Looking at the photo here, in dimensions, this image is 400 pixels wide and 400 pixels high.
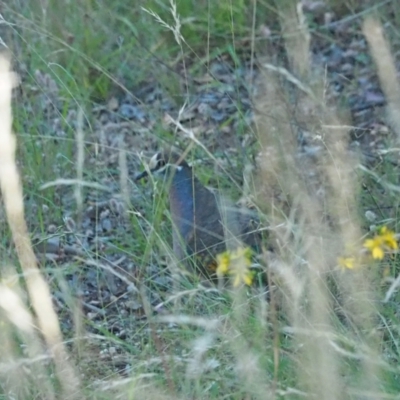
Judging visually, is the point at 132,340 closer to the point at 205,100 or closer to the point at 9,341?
the point at 9,341

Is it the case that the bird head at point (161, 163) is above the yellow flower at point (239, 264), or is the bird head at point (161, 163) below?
above

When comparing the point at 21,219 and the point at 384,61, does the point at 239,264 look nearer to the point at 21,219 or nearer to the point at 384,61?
the point at 21,219

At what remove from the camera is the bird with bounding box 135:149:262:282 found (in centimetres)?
310

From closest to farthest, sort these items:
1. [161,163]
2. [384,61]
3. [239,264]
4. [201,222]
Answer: [239,264], [384,61], [201,222], [161,163]

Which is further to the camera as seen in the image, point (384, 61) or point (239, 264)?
point (384, 61)

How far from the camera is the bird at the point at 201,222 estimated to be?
310cm

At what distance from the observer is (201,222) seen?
3.38 m

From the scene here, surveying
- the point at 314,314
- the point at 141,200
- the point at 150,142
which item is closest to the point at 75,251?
the point at 141,200

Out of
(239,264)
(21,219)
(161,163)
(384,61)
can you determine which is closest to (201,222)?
(161,163)

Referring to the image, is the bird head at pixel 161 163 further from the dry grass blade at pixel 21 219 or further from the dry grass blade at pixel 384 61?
the dry grass blade at pixel 21 219

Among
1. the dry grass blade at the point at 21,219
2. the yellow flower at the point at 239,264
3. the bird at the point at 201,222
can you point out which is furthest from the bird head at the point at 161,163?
the yellow flower at the point at 239,264

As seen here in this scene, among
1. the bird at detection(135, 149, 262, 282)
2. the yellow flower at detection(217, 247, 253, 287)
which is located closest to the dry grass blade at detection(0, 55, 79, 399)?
the yellow flower at detection(217, 247, 253, 287)

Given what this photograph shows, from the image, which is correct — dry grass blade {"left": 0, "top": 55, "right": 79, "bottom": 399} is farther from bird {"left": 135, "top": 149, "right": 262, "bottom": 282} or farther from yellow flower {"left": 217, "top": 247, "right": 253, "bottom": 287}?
bird {"left": 135, "top": 149, "right": 262, "bottom": 282}

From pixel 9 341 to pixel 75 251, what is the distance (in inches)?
36.9
